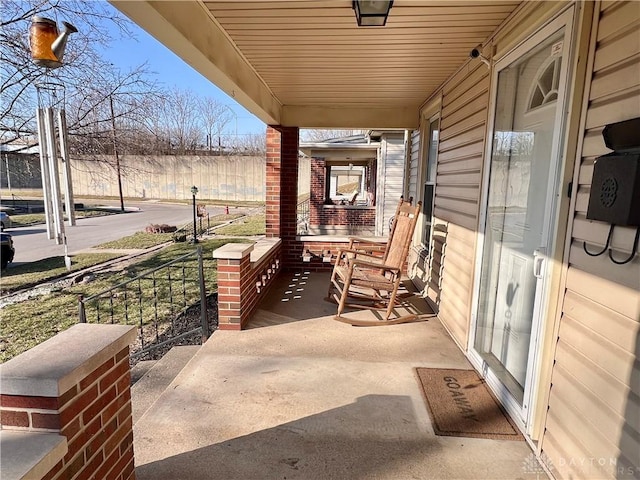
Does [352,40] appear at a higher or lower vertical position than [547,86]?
higher

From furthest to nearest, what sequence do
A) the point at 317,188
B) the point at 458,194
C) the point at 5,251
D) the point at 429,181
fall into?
the point at 317,188, the point at 5,251, the point at 429,181, the point at 458,194

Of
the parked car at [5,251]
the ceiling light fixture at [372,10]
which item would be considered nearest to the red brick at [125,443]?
the ceiling light fixture at [372,10]

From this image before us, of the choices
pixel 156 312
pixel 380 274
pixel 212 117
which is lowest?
pixel 156 312

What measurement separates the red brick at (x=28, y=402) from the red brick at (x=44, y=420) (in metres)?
0.02

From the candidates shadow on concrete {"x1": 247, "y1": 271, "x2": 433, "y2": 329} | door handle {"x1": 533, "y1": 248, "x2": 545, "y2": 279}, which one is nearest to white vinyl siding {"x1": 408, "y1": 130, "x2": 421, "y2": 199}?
shadow on concrete {"x1": 247, "y1": 271, "x2": 433, "y2": 329}

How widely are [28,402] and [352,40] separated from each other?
2.60 metres

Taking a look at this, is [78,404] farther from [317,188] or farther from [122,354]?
[317,188]

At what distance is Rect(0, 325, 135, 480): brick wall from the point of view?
3.32ft

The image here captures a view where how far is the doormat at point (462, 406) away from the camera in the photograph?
6.18ft

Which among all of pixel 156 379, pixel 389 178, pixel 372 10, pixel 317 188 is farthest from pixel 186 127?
pixel 372 10

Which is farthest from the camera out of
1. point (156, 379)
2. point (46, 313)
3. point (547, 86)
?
point (46, 313)

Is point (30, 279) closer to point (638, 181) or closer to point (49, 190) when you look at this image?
point (49, 190)

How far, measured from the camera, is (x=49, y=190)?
7.36 ft

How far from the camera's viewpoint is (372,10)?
1.98 m
